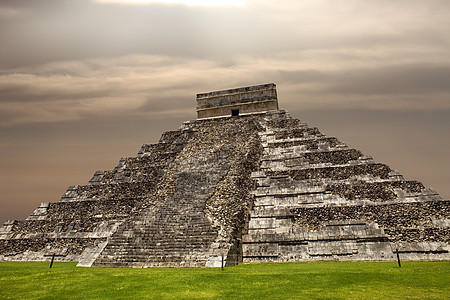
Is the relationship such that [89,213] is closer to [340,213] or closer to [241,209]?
[241,209]

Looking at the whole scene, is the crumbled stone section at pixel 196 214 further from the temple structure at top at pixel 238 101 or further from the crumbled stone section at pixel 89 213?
the temple structure at top at pixel 238 101

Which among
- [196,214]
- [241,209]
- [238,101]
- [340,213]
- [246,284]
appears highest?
[238,101]

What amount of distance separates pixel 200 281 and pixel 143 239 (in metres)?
6.13

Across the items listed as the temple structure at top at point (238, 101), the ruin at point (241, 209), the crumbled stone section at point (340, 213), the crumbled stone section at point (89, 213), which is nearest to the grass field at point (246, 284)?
the ruin at point (241, 209)

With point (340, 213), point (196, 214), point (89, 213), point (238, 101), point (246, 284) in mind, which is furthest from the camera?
point (238, 101)

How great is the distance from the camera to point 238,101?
28.1m

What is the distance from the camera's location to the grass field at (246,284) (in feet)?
26.7

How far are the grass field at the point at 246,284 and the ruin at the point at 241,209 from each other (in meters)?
2.02

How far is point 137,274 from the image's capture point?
11305mm

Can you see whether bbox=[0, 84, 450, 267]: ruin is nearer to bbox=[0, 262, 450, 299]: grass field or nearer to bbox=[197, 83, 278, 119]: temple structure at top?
bbox=[0, 262, 450, 299]: grass field

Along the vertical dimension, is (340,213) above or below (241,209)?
below

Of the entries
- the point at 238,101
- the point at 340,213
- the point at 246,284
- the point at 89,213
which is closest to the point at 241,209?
the point at 340,213

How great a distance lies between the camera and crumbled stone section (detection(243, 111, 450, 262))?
14.2 metres

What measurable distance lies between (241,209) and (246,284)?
Result: 719 cm
